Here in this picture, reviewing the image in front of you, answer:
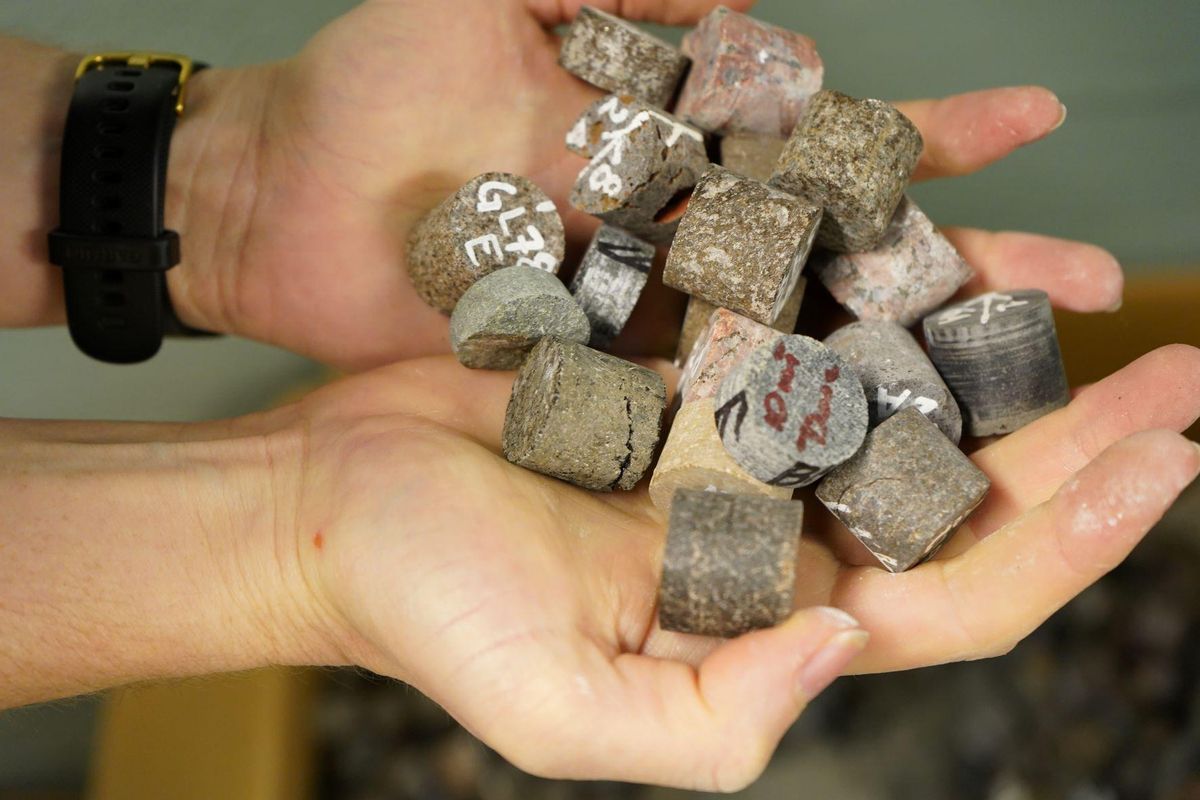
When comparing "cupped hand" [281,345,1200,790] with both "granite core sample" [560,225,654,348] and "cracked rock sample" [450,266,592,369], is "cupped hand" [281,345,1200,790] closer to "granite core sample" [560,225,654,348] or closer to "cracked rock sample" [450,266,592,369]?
"cracked rock sample" [450,266,592,369]

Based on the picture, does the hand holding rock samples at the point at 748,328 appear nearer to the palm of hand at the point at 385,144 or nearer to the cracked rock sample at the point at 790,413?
the cracked rock sample at the point at 790,413

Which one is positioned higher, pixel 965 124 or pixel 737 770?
pixel 965 124

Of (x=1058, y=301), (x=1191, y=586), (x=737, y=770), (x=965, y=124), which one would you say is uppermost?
(x=965, y=124)

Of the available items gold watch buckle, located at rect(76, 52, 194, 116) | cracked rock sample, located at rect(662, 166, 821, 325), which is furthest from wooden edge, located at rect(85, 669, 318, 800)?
cracked rock sample, located at rect(662, 166, 821, 325)

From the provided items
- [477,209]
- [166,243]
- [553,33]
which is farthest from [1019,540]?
[166,243]

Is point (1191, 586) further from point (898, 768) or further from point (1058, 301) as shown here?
point (1058, 301)

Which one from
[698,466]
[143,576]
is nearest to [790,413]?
[698,466]

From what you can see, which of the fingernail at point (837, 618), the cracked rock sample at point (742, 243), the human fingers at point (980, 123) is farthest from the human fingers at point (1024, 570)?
the human fingers at point (980, 123)
